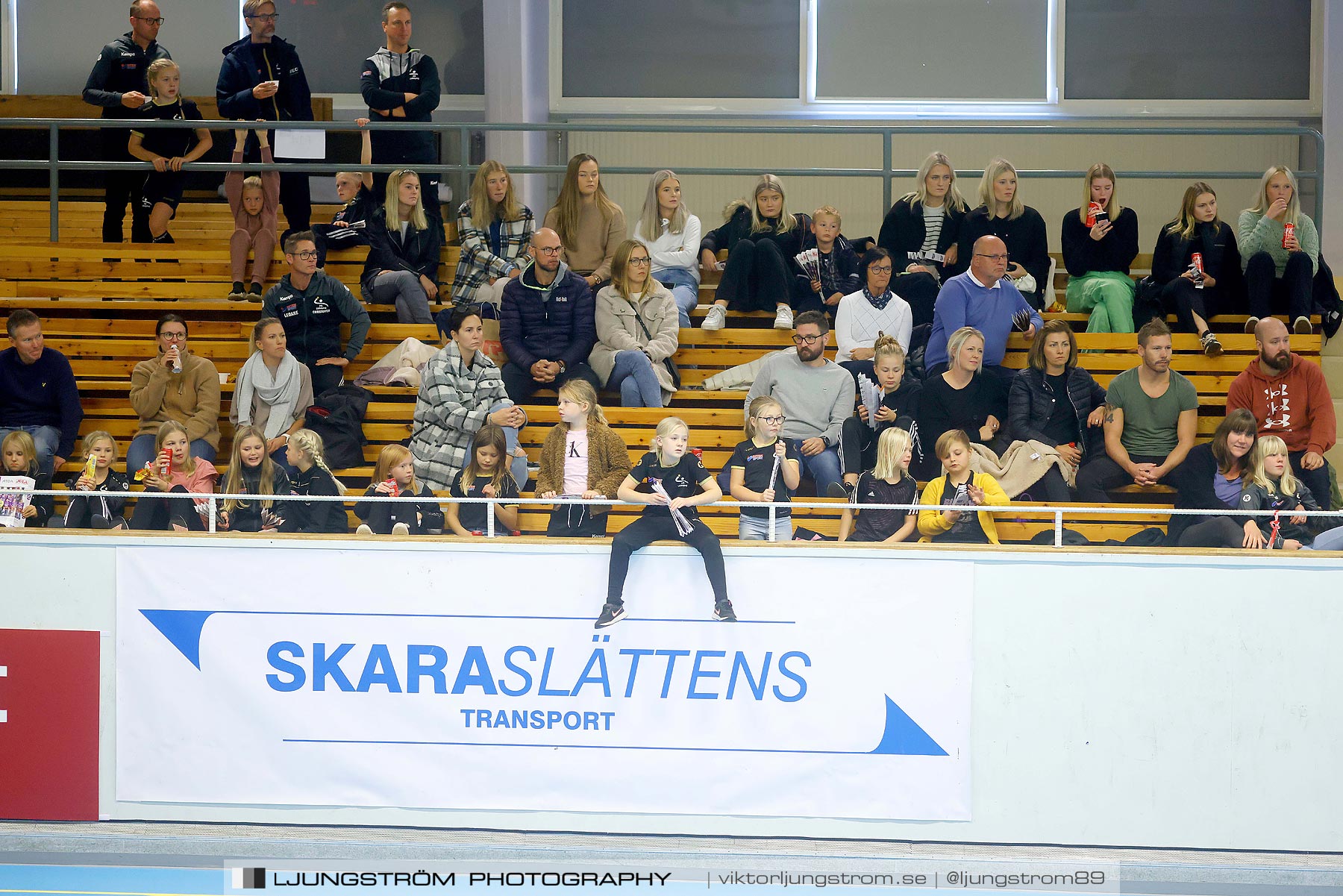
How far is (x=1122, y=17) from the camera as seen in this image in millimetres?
11820

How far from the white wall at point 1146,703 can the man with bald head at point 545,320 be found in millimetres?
2360

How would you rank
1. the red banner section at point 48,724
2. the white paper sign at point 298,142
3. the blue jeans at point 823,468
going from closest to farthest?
the red banner section at point 48,724
the blue jeans at point 823,468
the white paper sign at point 298,142

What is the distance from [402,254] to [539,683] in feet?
13.3

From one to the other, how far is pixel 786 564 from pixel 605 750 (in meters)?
1.16

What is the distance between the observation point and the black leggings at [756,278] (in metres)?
8.77

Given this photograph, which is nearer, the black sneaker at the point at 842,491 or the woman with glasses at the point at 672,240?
the black sneaker at the point at 842,491

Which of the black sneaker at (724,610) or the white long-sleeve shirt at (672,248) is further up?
the white long-sleeve shirt at (672,248)

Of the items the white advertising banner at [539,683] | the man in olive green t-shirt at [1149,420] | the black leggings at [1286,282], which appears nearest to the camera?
the white advertising banner at [539,683]

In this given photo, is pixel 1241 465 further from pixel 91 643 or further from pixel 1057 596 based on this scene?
pixel 91 643

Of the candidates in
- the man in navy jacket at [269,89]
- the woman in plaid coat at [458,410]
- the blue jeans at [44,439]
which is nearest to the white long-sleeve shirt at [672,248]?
the woman in plaid coat at [458,410]

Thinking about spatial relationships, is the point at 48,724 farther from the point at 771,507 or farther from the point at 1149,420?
the point at 1149,420

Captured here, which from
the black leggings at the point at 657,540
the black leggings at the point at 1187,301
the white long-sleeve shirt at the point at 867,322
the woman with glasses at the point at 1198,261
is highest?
the woman with glasses at the point at 1198,261

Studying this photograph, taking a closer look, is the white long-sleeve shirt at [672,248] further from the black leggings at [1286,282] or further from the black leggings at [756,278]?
the black leggings at [1286,282]

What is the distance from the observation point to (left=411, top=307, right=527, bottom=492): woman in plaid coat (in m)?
7.10
